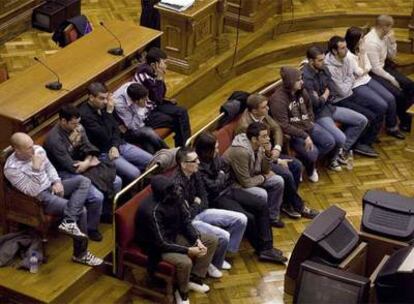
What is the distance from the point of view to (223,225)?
535 centimetres

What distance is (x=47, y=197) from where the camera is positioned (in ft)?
16.3

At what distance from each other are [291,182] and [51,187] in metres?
1.63

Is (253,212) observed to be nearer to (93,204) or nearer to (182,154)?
(182,154)

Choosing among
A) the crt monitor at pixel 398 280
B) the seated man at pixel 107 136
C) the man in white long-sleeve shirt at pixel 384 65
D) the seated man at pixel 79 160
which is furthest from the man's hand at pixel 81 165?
the man in white long-sleeve shirt at pixel 384 65

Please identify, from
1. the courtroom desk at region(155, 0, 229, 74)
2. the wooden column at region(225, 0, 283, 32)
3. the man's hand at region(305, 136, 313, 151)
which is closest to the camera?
the man's hand at region(305, 136, 313, 151)

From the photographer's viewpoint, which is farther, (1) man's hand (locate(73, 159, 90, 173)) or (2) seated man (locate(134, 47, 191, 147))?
(2) seated man (locate(134, 47, 191, 147))

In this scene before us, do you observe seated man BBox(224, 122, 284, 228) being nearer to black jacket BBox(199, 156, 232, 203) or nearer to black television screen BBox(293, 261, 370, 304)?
black jacket BBox(199, 156, 232, 203)

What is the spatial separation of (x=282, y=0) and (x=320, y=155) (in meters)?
1.89

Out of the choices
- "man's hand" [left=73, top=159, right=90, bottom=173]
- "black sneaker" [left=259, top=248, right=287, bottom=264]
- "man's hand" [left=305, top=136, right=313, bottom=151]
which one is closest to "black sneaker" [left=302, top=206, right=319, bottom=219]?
"man's hand" [left=305, top=136, right=313, bottom=151]

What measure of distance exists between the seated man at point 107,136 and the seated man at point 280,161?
687mm

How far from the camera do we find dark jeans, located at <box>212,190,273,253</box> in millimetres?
5480

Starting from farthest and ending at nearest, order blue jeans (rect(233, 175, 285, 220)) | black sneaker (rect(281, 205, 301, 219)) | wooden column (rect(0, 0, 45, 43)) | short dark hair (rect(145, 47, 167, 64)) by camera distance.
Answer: wooden column (rect(0, 0, 45, 43)) → black sneaker (rect(281, 205, 301, 219)) → short dark hair (rect(145, 47, 167, 64)) → blue jeans (rect(233, 175, 285, 220))

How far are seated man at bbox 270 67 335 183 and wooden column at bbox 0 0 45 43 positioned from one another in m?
2.38

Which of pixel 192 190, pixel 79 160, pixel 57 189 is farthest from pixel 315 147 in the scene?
pixel 57 189
